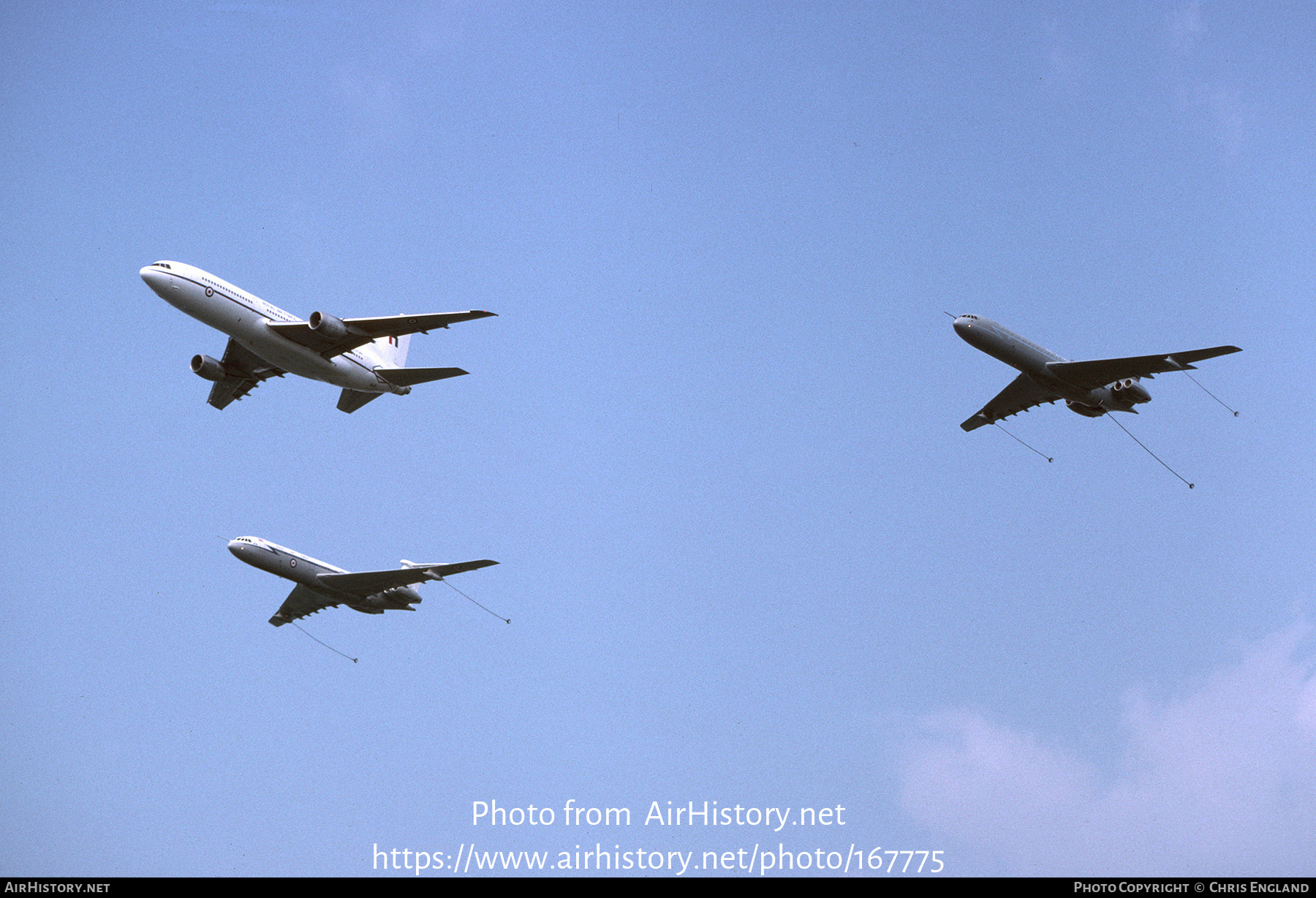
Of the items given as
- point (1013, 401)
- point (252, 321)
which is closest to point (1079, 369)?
point (1013, 401)

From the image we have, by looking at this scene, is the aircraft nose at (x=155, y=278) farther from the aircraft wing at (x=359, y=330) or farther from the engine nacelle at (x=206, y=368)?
the engine nacelle at (x=206, y=368)

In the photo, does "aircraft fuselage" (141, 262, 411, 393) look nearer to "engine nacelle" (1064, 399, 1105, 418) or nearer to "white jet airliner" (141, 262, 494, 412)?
"white jet airliner" (141, 262, 494, 412)

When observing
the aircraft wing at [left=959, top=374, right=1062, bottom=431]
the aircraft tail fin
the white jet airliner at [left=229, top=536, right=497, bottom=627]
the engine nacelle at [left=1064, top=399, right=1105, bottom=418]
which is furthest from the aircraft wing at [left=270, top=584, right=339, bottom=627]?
the engine nacelle at [left=1064, top=399, right=1105, bottom=418]

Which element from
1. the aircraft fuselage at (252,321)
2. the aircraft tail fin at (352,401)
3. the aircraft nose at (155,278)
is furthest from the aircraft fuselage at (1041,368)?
the aircraft nose at (155,278)

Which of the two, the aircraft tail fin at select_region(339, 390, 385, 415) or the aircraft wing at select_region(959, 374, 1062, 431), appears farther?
the aircraft tail fin at select_region(339, 390, 385, 415)

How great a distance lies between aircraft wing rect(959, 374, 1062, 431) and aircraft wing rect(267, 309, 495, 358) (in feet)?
77.9

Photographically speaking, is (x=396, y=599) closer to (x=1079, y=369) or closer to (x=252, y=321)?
(x=252, y=321)

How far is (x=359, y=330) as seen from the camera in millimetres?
45500

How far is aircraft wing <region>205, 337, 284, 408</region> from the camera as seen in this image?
5106cm

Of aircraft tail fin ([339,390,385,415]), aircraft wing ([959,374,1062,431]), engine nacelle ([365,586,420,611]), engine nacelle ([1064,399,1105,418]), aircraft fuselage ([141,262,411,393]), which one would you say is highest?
aircraft wing ([959,374,1062,431])

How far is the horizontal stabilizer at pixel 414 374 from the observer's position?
46.2 metres

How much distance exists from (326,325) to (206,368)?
30.3 feet
